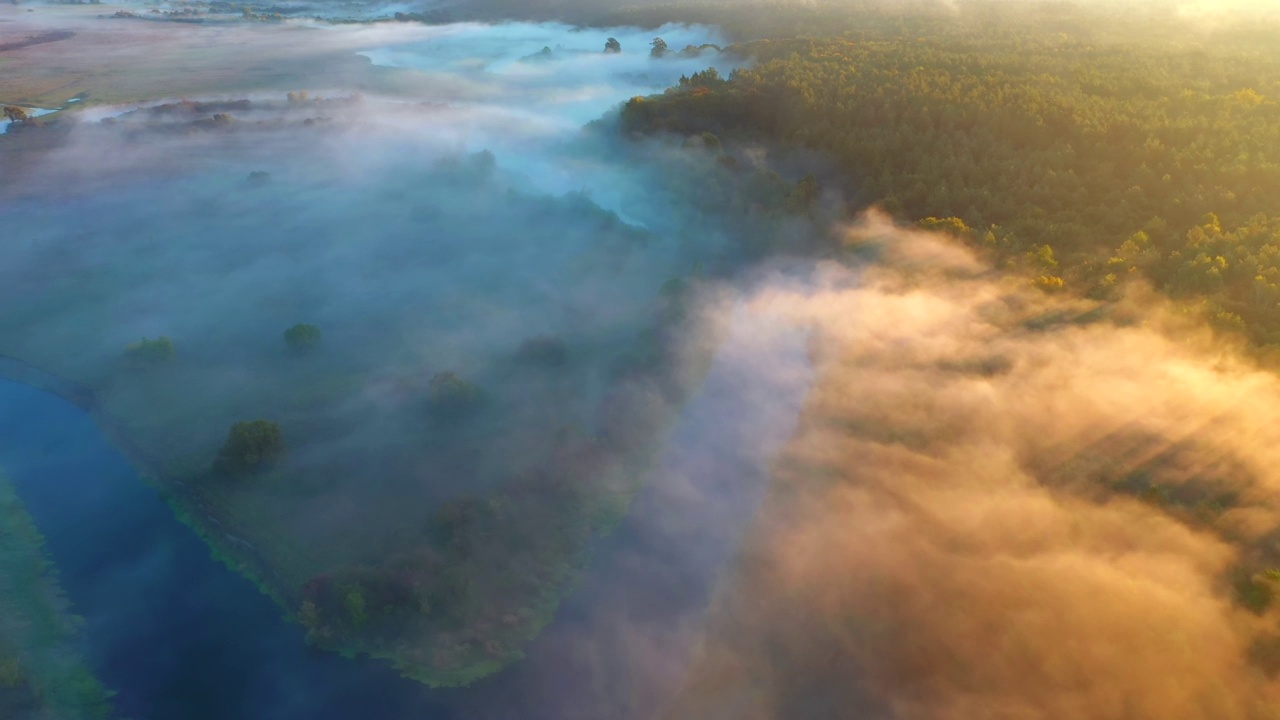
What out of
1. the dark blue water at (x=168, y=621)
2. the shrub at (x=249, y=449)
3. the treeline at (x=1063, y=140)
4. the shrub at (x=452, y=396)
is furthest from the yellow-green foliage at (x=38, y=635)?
the treeline at (x=1063, y=140)

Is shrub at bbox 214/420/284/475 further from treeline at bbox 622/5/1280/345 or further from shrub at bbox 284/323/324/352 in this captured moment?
treeline at bbox 622/5/1280/345

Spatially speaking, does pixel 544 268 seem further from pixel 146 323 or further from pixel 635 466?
pixel 146 323

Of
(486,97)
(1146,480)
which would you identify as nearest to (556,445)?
(1146,480)

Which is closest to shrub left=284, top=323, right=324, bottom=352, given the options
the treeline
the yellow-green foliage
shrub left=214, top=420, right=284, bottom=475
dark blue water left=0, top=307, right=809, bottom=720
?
shrub left=214, top=420, right=284, bottom=475

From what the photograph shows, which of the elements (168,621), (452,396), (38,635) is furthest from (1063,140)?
(38,635)

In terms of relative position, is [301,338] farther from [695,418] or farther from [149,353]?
[695,418]

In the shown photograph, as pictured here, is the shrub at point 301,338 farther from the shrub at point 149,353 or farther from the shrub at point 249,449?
the shrub at point 249,449
